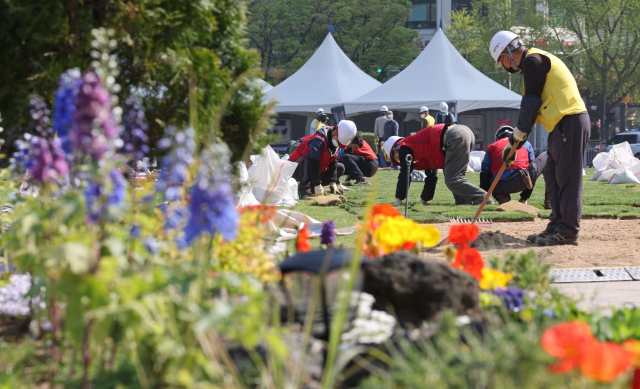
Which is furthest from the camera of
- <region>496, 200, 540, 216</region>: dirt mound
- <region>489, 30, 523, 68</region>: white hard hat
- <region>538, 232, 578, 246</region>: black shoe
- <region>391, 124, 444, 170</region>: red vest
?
<region>391, 124, 444, 170</region>: red vest

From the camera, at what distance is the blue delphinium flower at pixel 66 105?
1586 mm

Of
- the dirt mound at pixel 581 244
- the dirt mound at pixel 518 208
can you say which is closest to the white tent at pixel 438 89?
the dirt mound at pixel 518 208

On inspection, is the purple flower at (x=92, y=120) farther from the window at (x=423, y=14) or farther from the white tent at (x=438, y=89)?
the window at (x=423, y=14)

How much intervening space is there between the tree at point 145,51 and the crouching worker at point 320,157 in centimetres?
687

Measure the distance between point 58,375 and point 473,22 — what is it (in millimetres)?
38520

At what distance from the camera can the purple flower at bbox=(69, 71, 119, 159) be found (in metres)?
1.52

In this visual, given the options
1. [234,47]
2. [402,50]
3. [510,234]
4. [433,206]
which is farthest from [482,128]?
[234,47]

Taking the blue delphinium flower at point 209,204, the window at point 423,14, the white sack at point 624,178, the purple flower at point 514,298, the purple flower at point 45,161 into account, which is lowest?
the white sack at point 624,178

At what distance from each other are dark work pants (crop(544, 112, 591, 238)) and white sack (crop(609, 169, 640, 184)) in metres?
8.35

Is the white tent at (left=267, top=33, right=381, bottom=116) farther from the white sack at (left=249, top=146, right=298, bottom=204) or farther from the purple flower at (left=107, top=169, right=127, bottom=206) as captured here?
the purple flower at (left=107, top=169, right=127, bottom=206)

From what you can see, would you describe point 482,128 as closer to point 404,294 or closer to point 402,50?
point 402,50

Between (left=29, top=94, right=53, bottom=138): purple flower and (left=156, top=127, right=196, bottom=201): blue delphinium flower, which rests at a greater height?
(left=29, top=94, right=53, bottom=138): purple flower

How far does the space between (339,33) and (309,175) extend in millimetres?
29797

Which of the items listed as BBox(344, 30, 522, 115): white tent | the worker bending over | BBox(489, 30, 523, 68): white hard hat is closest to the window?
BBox(344, 30, 522, 115): white tent
